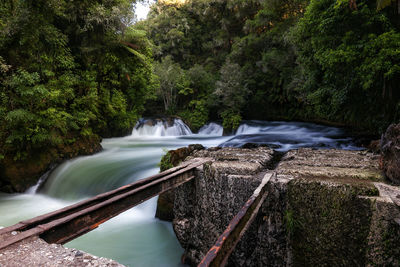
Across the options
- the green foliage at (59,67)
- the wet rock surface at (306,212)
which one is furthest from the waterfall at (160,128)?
the wet rock surface at (306,212)

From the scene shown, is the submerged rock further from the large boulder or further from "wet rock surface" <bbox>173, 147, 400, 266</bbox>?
the large boulder

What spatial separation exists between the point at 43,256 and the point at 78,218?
291mm

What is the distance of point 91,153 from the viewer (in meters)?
8.92

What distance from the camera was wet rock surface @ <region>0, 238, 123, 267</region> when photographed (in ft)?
3.11

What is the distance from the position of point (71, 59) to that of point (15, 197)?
5224 mm

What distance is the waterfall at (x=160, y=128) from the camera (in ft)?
50.0

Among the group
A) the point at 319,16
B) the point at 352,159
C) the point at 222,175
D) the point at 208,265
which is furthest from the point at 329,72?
the point at 208,265

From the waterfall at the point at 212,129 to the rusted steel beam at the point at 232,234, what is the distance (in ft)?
43.9

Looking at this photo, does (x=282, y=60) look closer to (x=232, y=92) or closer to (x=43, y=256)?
(x=232, y=92)

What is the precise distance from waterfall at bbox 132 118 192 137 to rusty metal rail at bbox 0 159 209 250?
44.6 ft

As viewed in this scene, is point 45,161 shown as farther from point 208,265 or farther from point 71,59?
point 208,265

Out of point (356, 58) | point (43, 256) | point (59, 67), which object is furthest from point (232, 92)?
point (43, 256)

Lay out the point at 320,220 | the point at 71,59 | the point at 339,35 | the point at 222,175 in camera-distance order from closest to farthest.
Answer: the point at 320,220 → the point at 222,175 → the point at 339,35 → the point at 71,59

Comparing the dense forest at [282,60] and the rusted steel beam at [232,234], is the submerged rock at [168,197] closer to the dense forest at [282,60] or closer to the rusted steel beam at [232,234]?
the rusted steel beam at [232,234]
